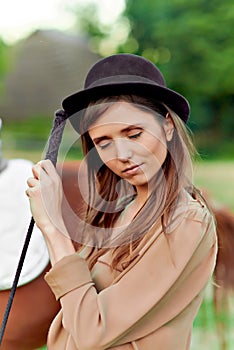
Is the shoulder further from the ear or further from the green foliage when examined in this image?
the green foliage

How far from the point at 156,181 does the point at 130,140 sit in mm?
54

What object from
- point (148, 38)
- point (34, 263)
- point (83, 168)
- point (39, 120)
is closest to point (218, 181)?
point (148, 38)

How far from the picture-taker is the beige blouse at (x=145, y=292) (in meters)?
0.56

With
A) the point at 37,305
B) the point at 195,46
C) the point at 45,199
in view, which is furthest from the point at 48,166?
the point at 195,46

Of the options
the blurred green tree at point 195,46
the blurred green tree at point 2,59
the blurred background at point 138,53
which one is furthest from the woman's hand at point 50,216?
the blurred green tree at point 195,46

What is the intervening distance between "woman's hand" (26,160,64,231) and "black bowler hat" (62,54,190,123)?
0.25 ft

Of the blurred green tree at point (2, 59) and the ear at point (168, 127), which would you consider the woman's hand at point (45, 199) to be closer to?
the ear at point (168, 127)

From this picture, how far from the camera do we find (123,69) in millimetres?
588

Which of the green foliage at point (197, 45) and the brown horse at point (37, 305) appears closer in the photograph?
the brown horse at point (37, 305)

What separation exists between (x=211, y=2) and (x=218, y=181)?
1266 millimetres

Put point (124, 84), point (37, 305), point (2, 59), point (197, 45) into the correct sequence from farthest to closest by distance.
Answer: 1. point (197, 45)
2. point (2, 59)
3. point (37, 305)
4. point (124, 84)

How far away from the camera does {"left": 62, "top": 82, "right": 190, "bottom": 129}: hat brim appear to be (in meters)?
0.57

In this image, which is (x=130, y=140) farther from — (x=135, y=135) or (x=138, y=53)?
(x=138, y=53)

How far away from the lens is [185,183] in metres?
0.61
